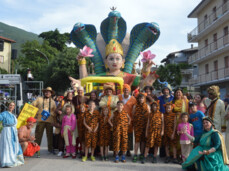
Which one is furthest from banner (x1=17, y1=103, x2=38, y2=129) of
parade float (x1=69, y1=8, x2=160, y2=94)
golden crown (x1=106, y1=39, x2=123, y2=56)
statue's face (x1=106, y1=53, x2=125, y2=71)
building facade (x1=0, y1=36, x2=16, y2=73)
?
building facade (x1=0, y1=36, x2=16, y2=73)

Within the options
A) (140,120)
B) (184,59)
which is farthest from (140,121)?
(184,59)

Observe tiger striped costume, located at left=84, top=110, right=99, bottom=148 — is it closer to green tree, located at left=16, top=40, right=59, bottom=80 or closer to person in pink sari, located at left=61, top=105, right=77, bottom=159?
person in pink sari, located at left=61, top=105, right=77, bottom=159

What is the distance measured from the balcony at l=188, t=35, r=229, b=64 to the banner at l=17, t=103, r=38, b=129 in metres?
17.6

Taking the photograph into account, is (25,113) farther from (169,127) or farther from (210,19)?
(210,19)

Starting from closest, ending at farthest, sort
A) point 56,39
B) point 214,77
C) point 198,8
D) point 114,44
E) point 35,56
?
point 114,44, point 214,77, point 198,8, point 35,56, point 56,39

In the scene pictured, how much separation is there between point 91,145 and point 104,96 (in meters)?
1.24

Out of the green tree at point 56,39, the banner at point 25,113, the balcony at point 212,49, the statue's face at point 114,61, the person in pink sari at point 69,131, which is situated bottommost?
the person in pink sari at point 69,131

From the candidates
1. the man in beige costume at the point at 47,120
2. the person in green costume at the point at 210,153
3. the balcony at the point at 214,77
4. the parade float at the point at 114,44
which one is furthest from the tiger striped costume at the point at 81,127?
the balcony at the point at 214,77

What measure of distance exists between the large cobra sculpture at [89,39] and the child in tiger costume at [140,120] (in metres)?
5.94

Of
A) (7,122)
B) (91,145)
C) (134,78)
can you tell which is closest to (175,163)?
(91,145)

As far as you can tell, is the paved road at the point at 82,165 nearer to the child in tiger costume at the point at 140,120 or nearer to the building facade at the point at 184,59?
the child in tiger costume at the point at 140,120

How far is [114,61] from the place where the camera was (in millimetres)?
10445

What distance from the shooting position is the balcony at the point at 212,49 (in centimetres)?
2030

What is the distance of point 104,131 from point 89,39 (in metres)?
6.64
